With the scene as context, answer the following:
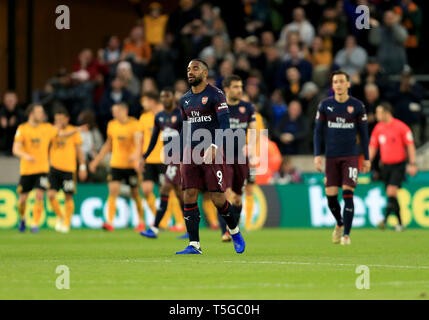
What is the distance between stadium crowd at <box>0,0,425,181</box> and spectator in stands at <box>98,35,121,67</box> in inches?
1.1

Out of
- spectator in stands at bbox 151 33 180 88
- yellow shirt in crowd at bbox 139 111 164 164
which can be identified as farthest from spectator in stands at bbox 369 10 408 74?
yellow shirt in crowd at bbox 139 111 164 164

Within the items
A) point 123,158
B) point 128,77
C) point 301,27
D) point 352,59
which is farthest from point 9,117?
point 352,59

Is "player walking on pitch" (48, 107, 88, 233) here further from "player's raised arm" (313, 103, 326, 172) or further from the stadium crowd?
"player's raised arm" (313, 103, 326, 172)

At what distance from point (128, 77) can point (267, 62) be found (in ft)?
11.0

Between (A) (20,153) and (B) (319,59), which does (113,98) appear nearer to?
(B) (319,59)

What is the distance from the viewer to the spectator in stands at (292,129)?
2375 cm

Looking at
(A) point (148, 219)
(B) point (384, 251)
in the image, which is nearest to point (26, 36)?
(A) point (148, 219)

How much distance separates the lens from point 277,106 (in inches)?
961

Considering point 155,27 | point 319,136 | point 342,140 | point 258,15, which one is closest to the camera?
point 342,140

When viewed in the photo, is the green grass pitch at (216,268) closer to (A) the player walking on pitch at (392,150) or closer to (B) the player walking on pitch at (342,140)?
(B) the player walking on pitch at (342,140)

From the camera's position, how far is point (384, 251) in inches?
570
